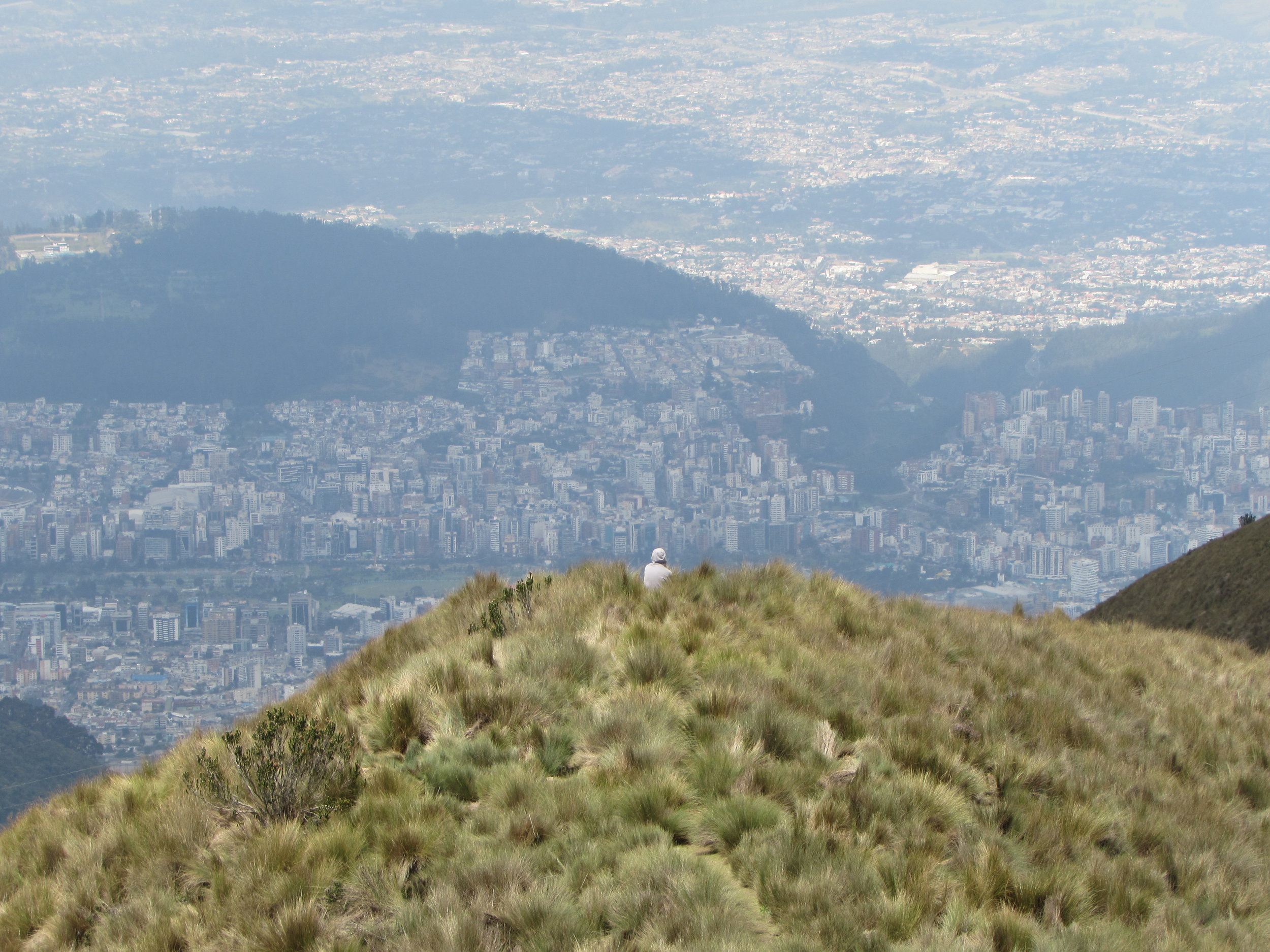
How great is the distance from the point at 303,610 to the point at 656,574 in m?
119

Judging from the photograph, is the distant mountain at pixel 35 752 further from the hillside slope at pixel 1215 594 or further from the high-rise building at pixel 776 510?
the high-rise building at pixel 776 510

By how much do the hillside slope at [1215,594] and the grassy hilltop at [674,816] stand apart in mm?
8143

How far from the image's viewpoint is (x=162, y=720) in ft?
266

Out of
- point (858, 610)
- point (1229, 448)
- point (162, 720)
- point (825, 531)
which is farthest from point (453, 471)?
point (858, 610)

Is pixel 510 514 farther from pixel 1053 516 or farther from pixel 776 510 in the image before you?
pixel 1053 516

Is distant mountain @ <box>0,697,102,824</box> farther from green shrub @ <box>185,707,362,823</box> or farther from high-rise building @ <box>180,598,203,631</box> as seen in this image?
high-rise building @ <box>180,598,203,631</box>

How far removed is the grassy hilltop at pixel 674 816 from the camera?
193 inches

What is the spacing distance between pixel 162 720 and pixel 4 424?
13674 cm

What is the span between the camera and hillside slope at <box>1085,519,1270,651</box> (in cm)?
1606

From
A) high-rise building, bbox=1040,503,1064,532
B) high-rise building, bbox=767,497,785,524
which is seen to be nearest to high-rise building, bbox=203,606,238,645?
high-rise building, bbox=767,497,785,524

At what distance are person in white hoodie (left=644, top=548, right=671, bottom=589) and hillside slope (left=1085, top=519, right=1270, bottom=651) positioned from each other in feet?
29.4

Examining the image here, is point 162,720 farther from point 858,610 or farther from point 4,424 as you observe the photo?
point 4,424

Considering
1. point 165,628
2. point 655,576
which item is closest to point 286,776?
point 655,576

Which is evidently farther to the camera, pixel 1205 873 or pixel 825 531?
pixel 825 531
